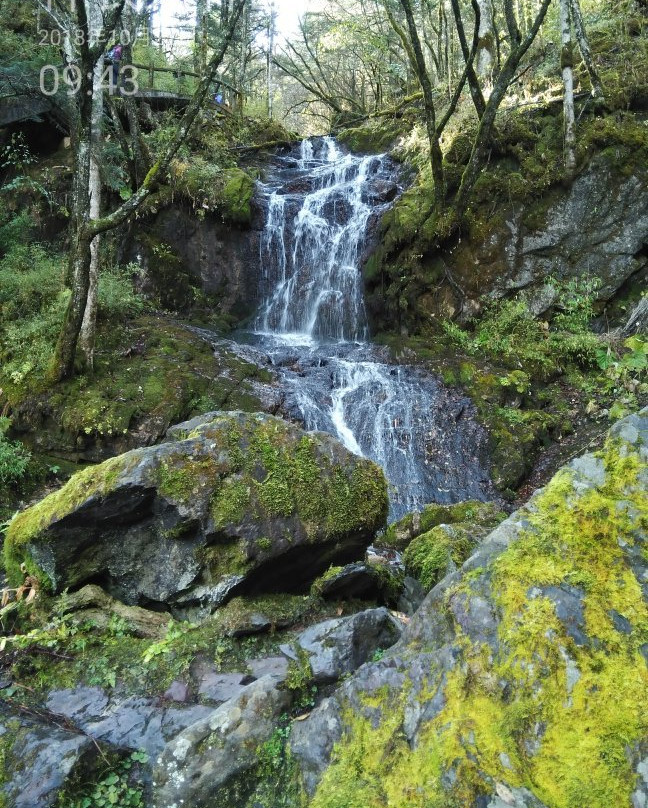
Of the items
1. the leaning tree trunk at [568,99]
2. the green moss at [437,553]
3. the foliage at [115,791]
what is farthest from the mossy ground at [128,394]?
the leaning tree trunk at [568,99]

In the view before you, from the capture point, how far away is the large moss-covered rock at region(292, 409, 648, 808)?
165 cm

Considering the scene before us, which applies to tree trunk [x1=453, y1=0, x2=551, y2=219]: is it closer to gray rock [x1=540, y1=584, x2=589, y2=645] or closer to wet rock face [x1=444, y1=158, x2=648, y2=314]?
wet rock face [x1=444, y1=158, x2=648, y2=314]

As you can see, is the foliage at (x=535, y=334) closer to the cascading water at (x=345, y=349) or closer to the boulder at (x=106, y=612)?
the cascading water at (x=345, y=349)

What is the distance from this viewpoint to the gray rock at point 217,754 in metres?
2.29

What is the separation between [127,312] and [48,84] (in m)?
6.00

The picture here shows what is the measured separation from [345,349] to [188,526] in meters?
8.44

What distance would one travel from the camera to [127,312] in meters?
11.2

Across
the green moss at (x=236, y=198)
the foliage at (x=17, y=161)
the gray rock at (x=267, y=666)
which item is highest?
the foliage at (x=17, y=161)

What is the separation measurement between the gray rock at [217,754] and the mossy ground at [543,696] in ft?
1.64

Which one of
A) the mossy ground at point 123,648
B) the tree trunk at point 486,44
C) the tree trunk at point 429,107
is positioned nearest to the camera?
the mossy ground at point 123,648

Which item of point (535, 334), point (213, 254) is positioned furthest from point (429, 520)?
point (213, 254)

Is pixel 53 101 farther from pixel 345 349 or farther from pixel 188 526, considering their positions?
pixel 188 526

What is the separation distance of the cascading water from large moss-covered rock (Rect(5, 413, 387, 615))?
13.5ft

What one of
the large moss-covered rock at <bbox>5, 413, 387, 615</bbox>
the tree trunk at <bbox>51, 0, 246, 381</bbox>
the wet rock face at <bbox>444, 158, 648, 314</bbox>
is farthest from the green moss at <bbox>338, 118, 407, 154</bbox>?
the large moss-covered rock at <bbox>5, 413, 387, 615</bbox>
